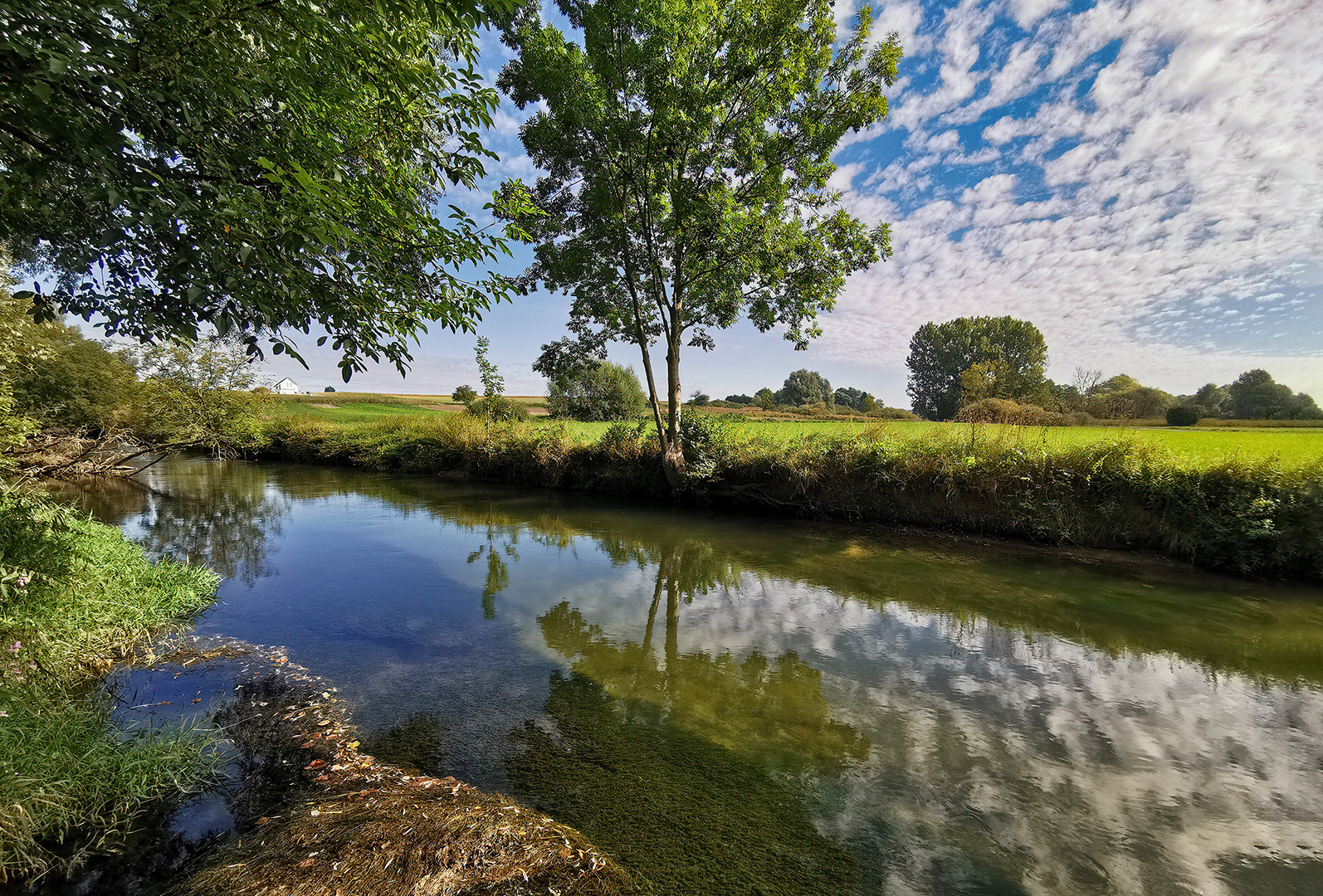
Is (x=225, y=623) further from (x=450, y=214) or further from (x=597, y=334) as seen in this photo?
(x=597, y=334)

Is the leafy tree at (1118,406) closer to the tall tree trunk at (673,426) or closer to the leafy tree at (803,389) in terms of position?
the tall tree trunk at (673,426)

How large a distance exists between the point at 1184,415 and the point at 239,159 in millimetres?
39068

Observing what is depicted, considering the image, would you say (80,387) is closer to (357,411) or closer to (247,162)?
(247,162)

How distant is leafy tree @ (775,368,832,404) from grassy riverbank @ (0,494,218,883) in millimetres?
70905

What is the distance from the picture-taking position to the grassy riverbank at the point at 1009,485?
940 cm

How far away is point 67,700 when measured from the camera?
4.09 m

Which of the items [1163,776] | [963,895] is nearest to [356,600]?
[963,895]

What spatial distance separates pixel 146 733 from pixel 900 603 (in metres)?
9.08

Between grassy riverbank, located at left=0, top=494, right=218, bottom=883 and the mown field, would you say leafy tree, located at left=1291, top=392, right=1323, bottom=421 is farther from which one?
grassy riverbank, located at left=0, top=494, right=218, bottom=883

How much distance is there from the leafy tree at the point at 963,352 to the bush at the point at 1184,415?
106ft

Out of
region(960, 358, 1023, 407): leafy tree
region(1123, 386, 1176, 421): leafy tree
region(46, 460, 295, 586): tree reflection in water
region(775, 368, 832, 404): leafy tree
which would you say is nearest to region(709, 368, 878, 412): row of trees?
region(775, 368, 832, 404): leafy tree

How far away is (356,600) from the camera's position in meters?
7.86

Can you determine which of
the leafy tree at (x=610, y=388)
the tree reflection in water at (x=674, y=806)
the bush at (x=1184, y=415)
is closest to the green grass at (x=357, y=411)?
the leafy tree at (x=610, y=388)

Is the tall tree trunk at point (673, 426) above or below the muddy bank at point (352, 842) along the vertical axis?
above
